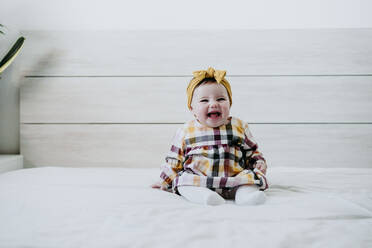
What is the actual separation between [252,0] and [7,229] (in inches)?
66.5

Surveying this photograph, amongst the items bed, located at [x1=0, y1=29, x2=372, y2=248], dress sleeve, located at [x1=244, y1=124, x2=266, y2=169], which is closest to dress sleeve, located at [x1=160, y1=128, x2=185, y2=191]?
dress sleeve, located at [x1=244, y1=124, x2=266, y2=169]

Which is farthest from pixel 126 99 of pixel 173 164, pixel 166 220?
pixel 166 220

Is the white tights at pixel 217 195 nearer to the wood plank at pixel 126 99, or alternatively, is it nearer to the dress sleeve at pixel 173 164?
the dress sleeve at pixel 173 164

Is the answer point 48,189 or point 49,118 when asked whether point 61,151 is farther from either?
point 48,189

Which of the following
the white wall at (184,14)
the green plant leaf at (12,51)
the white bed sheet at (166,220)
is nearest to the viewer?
the white bed sheet at (166,220)

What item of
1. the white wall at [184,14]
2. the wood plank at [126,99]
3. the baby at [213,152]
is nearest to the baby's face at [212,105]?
the baby at [213,152]

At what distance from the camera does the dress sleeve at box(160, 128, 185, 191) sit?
0.97m

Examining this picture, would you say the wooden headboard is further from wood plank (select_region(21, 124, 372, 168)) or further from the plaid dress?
the plaid dress

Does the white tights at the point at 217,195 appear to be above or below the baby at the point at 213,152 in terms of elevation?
below

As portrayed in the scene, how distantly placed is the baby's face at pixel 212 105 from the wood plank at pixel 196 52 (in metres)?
0.67

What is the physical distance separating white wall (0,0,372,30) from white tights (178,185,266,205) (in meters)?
1.17

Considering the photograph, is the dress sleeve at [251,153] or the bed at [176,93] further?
the bed at [176,93]

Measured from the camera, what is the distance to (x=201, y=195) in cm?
78

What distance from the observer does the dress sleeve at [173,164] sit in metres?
0.97
